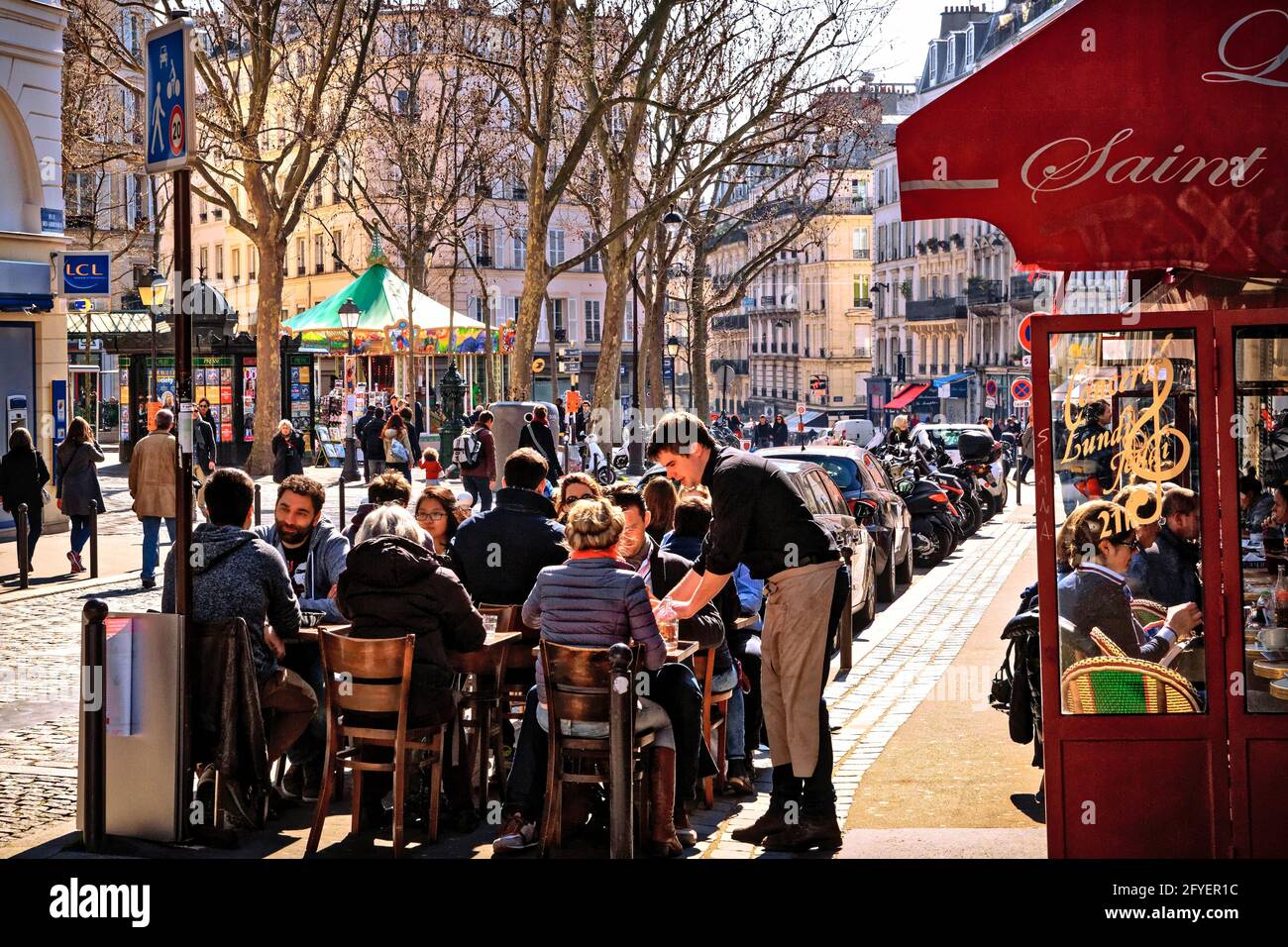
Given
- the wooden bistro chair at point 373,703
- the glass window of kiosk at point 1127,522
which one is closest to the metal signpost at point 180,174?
the wooden bistro chair at point 373,703

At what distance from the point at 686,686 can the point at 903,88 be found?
9807 centimetres

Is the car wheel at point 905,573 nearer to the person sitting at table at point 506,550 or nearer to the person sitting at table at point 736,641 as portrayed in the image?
the person sitting at table at point 736,641

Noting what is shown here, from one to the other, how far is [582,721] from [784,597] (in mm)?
1077

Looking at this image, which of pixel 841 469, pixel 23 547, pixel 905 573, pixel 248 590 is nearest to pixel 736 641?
pixel 248 590

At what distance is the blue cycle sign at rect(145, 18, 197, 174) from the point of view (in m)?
7.81

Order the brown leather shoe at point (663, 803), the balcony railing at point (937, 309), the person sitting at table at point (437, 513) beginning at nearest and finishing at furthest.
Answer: the brown leather shoe at point (663, 803) → the person sitting at table at point (437, 513) → the balcony railing at point (937, 309)

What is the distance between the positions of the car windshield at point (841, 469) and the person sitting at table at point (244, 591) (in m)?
10.3

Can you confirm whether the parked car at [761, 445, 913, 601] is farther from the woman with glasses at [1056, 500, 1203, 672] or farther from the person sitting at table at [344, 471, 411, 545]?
the woman with glasses at [1056, 500, 1203, 672]

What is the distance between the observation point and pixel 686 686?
306 inches

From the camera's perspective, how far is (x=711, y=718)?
890cm

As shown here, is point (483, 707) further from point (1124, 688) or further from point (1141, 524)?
point (1141, 524)

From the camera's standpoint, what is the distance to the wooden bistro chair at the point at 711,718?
8555 millimetres

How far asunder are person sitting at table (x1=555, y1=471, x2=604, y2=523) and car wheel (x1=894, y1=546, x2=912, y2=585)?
380 inches

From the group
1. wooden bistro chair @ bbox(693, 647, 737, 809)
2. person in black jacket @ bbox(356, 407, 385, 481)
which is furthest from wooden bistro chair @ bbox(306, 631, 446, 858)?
person in black jacket @ bbox(356, 407, 385, 481)
